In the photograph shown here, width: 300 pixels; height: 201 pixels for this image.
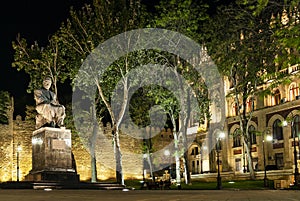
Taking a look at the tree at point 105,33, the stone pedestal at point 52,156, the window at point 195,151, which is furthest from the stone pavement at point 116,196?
the window at point 195,151

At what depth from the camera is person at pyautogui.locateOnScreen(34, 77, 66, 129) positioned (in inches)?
814

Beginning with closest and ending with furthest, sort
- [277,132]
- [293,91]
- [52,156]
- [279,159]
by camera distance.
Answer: [52,156], [293,91], [279,159], [277,132]

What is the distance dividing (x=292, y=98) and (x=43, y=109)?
31.3 m

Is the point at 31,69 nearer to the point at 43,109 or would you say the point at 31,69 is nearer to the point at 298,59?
the point at 43,109

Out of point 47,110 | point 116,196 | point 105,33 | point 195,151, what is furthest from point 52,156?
point 195,151

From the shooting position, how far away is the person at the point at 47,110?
20.7 meters

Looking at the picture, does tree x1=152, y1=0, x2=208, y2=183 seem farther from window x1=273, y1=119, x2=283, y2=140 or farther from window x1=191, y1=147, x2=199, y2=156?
window x1=191, y1=147, x2=199, y2=156

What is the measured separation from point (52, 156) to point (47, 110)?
183 centimetres

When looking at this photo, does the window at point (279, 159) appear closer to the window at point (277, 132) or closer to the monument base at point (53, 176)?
the window at point (277, 132)

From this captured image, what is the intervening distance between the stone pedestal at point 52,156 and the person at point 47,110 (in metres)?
0.35

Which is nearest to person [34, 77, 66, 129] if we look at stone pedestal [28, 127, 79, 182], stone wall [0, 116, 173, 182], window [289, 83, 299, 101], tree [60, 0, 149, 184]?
stone pedestal [28, 127, 79, 182]

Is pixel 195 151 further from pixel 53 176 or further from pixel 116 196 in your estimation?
pixel 116 196

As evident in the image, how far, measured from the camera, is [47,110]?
2072cm

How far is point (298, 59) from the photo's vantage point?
Answer: 9703 mm
